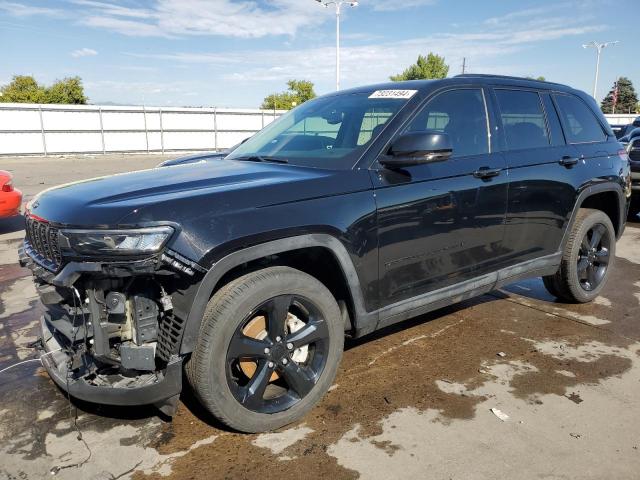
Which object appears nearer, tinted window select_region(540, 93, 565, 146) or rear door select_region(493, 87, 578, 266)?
rear door select_region(493, 87, 578, 266)

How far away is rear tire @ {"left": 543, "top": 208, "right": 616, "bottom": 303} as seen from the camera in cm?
448

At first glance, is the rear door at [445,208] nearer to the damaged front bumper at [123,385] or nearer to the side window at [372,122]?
the side window at [372,122]

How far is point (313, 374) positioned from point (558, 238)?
2.53 meters

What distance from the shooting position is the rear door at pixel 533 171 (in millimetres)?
3846

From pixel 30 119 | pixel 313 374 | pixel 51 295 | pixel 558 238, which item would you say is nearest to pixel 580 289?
pixel 558 238

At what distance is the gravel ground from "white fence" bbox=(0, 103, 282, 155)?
22851mm

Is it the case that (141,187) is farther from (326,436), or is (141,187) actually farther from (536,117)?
(536,117)

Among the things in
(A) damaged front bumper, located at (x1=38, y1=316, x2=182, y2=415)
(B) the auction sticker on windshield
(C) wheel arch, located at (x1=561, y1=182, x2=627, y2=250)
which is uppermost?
(B) the auction sticker on windshield

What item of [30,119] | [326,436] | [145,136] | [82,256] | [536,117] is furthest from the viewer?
[145,136]

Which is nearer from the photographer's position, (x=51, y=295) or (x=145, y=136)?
(x=51, y=295)

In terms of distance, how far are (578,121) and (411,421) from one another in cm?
314

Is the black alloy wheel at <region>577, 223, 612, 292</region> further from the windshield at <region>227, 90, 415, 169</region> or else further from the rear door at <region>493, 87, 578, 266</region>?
the windshield at <region>227, 90, 415, 169</region>

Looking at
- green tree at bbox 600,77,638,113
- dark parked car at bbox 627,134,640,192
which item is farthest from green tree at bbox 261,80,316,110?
green tree at bbox 600,77,638,113

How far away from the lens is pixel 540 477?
8.09 ft
